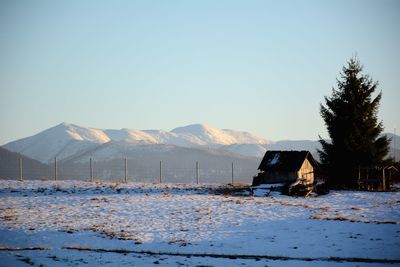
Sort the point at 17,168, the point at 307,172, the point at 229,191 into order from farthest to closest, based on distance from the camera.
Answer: the point at 17,168 < the point at 307,172 < the point at 229,191

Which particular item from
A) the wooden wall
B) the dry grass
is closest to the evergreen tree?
the wooden wall

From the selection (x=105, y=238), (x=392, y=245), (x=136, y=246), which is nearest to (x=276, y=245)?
(x=392, y=245)

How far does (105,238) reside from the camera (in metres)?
18.5

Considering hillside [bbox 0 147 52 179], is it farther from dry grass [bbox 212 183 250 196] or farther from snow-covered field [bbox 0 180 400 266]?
dry grass [bbox 212 183 250 196]

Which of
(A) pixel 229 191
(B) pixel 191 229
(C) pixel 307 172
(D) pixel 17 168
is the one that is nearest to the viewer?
(B) pixel 191 229

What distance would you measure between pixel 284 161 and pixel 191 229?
64.0ft

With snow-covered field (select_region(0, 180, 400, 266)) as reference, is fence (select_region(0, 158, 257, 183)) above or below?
below

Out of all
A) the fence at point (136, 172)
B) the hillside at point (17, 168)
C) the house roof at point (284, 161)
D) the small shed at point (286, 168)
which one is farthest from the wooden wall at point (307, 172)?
the hillside at point (17, 168)

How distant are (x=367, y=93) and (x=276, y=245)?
2794 cm

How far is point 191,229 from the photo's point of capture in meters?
20.5

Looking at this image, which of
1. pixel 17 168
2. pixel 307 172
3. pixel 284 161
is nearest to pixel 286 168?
pixel 284 161

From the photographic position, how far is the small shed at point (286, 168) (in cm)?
3681

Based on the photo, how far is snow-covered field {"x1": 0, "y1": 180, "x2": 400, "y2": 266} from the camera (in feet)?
50.6

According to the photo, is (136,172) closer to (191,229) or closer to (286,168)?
(286,168)
